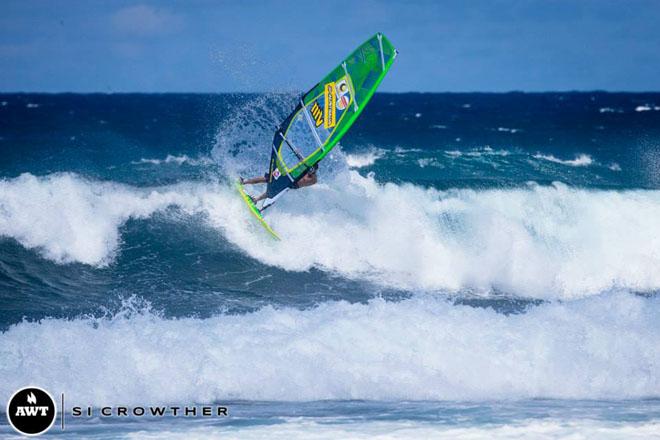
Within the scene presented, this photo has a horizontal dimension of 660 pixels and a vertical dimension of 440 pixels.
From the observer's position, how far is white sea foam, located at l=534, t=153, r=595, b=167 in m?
22.0

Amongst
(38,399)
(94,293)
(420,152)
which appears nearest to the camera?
(38,399)

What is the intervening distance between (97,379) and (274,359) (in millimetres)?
1707

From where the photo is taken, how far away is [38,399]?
7.45m

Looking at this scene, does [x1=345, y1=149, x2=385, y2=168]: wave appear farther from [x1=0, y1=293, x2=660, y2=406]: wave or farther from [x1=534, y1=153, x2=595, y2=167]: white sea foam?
[x1=0, y1=293, x2=660, y2=406]: wave

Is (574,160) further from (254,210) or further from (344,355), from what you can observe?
(344,355)

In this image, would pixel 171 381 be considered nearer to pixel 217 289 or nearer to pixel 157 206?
pixel 217 289

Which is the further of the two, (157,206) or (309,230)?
(157,206)

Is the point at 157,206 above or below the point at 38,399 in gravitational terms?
above

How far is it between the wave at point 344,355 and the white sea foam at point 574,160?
13114 mm

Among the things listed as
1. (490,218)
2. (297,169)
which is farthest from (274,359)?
(490,218)

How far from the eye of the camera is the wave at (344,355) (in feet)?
25.6

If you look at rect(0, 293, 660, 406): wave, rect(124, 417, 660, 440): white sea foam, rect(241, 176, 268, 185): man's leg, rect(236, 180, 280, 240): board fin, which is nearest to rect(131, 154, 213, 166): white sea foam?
rect(236, 180, 280, 240): board fin

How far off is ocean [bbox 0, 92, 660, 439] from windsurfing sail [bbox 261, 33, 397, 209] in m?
1.37

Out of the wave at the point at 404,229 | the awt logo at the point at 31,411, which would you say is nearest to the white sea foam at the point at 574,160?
the wave at the point at 404,229
